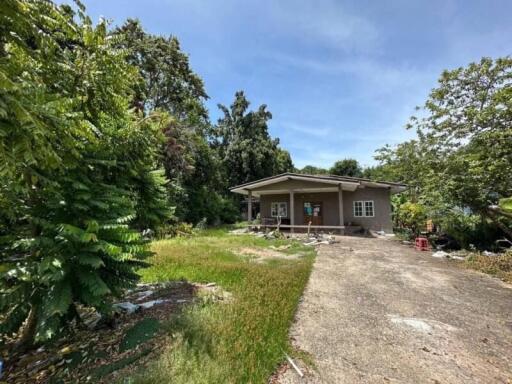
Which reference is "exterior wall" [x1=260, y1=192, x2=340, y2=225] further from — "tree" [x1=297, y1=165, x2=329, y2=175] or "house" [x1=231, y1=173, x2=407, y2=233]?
"tree" [x1=297, y1=165, x2=329, y2=175]

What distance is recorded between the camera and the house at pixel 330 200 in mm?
17094

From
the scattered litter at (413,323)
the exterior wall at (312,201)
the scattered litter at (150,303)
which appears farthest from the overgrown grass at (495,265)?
the exterior wall at (312,201)

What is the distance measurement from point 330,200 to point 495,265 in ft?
38.0

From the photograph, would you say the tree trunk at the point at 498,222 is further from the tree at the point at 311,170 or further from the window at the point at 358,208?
the tree at the point at 311,170

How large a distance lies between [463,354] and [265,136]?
31.9 metres

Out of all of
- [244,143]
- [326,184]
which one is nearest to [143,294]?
[326,184]

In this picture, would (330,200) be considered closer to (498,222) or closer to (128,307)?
(498,222)

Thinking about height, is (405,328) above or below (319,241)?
below

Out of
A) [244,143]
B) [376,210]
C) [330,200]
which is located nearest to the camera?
[376,210]

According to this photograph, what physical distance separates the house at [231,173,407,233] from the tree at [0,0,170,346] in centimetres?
1425

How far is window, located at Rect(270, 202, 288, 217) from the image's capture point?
822 inches

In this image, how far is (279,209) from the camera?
2108 centimetres

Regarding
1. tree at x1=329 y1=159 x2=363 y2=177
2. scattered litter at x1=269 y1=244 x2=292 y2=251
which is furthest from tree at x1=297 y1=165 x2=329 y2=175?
scattered litter at x1=269 y1=244 x2=292 y2=251

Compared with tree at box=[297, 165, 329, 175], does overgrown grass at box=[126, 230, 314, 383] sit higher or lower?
lower
